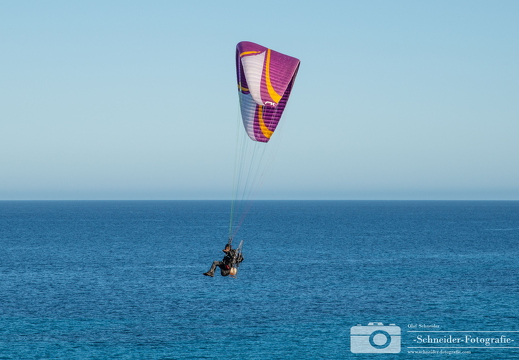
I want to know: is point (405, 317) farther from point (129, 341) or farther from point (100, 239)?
point (100, 239)

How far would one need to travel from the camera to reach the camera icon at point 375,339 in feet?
187

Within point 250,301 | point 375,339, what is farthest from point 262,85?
point 250,301

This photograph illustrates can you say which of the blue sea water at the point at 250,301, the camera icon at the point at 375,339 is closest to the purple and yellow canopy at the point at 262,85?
the blue sea water at the point at 250,301

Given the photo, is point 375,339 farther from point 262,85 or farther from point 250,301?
point 262,85

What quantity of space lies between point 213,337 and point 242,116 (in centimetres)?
2804

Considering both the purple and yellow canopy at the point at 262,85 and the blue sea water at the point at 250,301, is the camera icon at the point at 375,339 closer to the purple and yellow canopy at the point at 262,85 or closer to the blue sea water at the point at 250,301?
the blue sea water at the point at 250,301

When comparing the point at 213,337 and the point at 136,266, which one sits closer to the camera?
the point at 213,337

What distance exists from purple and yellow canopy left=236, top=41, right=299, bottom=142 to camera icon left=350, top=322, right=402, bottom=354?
28107 mm

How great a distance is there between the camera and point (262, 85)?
34.5 meters

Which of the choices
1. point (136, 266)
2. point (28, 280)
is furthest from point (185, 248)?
point (28, 280)

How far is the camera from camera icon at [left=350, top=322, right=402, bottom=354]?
57.0 meters

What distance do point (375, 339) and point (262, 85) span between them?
35.0 m

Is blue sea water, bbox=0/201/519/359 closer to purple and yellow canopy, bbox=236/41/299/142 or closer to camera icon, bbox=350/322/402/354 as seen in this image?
camera icon, bbox=350/322/402/354

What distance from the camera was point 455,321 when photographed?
2482 inches
